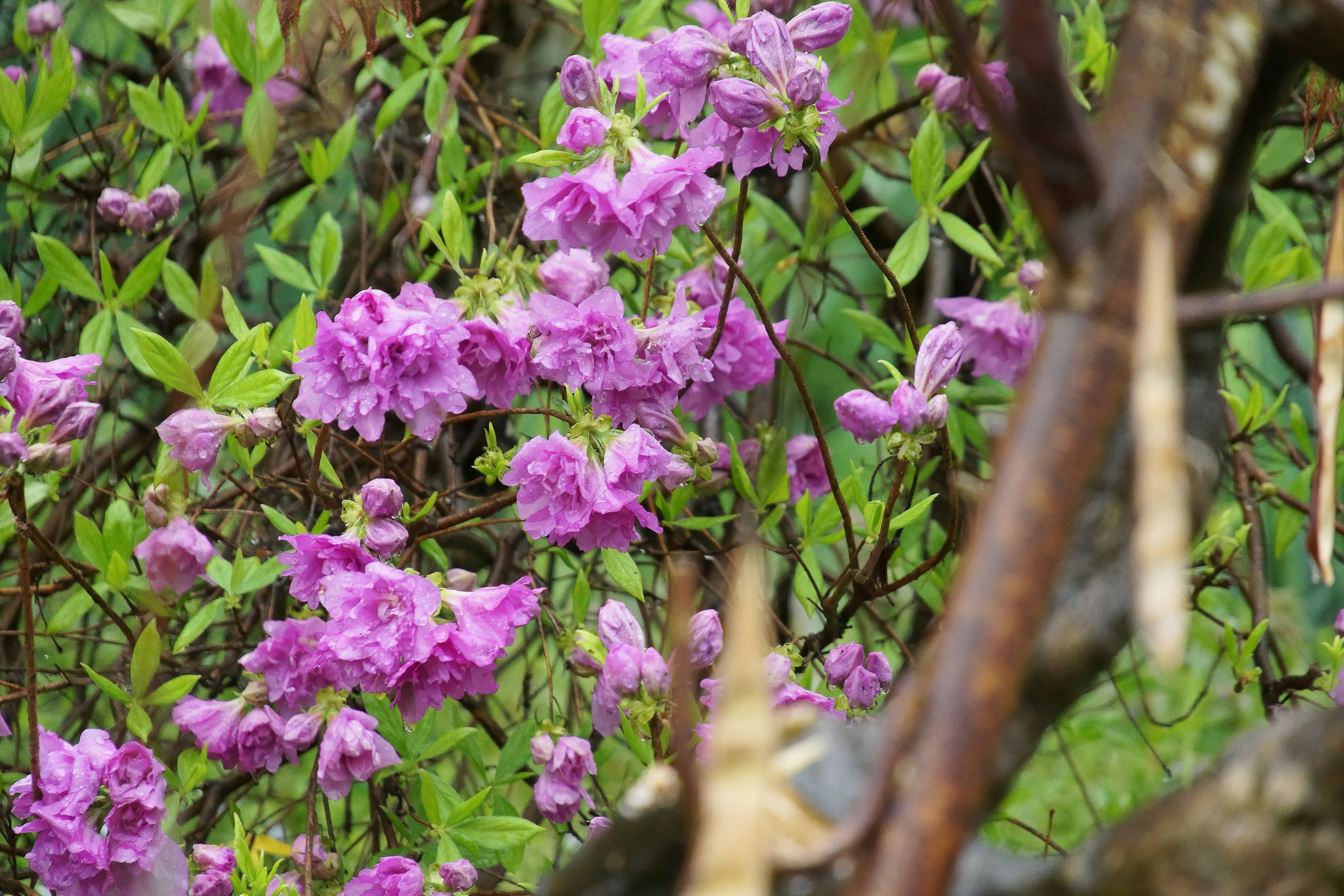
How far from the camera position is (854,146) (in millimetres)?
1452

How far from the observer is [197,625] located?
3.09ft

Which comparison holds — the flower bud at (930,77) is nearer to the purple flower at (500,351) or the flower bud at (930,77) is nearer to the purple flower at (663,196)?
the purple flower at (663,196)

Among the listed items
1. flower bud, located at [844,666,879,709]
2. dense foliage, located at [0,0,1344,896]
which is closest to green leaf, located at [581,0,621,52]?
dense foliage, located at [0,0,1344,896]

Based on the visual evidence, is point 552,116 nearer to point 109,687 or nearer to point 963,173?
point 963,173

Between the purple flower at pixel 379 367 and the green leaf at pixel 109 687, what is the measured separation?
28cm

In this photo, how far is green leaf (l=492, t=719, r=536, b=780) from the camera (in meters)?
0.98

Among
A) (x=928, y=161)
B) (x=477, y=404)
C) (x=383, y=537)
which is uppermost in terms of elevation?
(x=928, y=161)

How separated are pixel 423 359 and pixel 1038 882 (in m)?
0.56

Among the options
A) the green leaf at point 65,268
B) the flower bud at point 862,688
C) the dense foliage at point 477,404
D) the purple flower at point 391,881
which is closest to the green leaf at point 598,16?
the dense foliage at point 477,404

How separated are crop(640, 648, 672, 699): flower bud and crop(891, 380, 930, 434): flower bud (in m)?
0.24

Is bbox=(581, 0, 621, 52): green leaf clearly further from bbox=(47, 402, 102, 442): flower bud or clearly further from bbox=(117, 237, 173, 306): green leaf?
bbox=(47, 402, 102, 442): flower bud

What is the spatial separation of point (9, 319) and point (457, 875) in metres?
0.52

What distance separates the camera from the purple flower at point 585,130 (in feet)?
2.72

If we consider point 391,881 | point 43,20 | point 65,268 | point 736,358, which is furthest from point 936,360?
point 43,20
